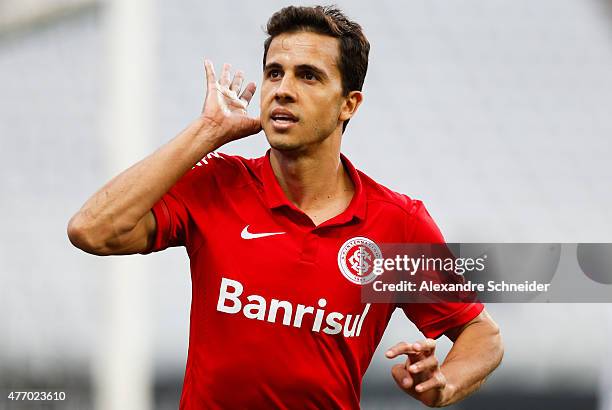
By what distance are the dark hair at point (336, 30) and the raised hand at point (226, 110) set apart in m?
0.14

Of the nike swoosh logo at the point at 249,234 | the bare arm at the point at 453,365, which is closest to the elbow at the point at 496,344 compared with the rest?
the bare arm at the point at 453,365

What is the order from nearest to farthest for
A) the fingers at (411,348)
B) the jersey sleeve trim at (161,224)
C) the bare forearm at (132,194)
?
the fingers at (411,348) → the bare forearm at (132,194) → the jersey sleeve trim at (161,224)

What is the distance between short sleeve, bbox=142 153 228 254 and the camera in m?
2.28

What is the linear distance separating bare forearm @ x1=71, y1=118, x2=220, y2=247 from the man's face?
0.89ft

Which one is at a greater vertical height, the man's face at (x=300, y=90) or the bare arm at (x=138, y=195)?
the man's face at (x=300, y=90)

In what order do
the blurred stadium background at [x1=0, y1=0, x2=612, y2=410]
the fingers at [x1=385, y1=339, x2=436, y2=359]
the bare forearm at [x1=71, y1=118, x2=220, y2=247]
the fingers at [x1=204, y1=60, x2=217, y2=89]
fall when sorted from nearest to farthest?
the fingers at [x1=385, y1=339, x2=436, y2=359] < the bare forearm at [x1=71, y1=118, x2=220, y2=247] < the fingers at [x1=204, y1=60, x2=217, y2=89] < the blurred stadium background at [x1=0, y1=0, x2=612, y2=410]

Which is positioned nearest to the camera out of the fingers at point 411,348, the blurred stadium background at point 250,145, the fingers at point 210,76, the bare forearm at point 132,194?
the fingers at point 411,348

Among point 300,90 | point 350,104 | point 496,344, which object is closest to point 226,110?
point 300,90

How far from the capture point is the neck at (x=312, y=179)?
2.46 m

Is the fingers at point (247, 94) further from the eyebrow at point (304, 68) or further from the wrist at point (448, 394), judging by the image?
the wrist at point (448, 394)

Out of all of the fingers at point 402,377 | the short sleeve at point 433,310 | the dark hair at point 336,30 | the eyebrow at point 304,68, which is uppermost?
the dark hair at point 336,30

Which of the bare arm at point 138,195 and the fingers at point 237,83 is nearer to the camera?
the bare arm at point 138,195

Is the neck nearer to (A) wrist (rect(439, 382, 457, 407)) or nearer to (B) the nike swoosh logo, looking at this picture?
(B) the nike swoosh logo

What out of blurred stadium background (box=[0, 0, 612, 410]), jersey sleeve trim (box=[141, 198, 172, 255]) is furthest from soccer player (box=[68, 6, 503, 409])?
blurred stadium background (box=[0, 0, 612, 410])
